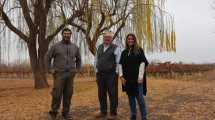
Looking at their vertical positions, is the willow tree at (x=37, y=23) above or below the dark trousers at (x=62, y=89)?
above

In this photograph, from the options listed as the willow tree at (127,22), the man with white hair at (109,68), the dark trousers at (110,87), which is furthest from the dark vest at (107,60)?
the willow tree at (127,22)

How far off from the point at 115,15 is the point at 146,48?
6.71 ft

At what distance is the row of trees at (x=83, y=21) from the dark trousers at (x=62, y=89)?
7331 millimetres

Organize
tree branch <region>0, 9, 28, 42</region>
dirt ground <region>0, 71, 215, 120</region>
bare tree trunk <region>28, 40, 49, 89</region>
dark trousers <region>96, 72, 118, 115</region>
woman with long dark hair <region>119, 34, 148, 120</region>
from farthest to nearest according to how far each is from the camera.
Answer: bare tree trunk <region>28, 40, 49, 89</region>
tree branch <region>0, 9, 28, 42</region>
dirt ground <region>0, 71, 215, 120</region>
dark trousers <region>96, 72, 118, 115</region>
woman with long dark hair <region>119, 34, 148, 120</region>

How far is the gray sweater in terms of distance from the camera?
908 cm

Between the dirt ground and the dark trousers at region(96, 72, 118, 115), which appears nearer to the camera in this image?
the dark trousers at region(96, 72, 118, 115)

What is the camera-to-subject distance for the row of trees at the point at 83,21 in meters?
16.5

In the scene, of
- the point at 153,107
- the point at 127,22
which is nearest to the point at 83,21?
the point at 127,22

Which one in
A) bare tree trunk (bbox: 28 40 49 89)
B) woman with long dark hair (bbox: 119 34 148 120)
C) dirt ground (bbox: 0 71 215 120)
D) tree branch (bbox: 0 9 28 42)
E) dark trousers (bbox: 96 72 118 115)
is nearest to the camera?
woman with long dark hair (bbox: 119 34 148 120)

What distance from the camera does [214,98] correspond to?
39.4 ft

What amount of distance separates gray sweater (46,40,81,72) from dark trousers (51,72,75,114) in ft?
0.40

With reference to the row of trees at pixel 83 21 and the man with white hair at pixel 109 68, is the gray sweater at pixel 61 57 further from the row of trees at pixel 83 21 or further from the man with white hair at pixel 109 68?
the row of trees at pixel 83 21

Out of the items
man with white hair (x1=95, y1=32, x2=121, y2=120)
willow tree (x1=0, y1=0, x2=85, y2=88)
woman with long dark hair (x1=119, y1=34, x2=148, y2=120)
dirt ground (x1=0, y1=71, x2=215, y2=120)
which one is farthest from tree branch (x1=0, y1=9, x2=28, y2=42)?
woman with long dark hair (x1=119, y1=34, x2=148, y2=120)

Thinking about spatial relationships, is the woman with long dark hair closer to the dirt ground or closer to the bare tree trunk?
the dirt ground
